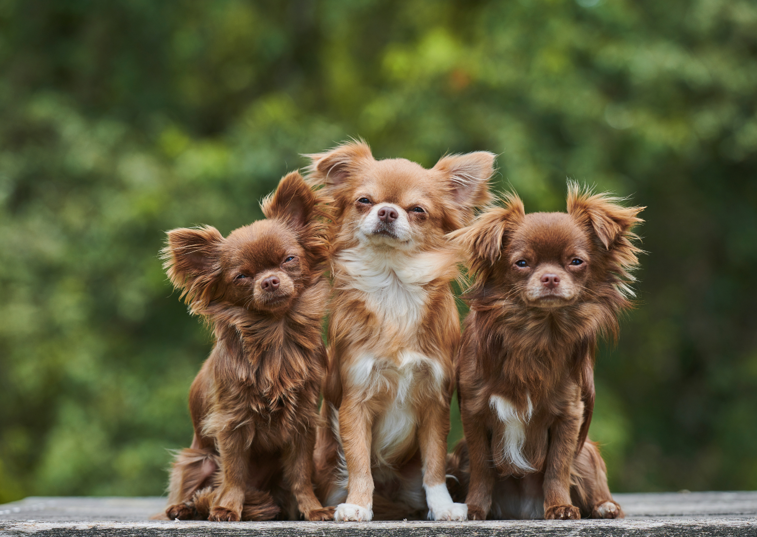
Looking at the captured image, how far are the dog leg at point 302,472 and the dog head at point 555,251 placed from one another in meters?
1.20

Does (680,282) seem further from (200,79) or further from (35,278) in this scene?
(35,278)

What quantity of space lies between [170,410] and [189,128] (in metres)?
4.51

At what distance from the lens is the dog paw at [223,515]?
3727 mm

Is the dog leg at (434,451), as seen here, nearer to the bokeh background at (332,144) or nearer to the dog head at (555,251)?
the dog head at (555,251)

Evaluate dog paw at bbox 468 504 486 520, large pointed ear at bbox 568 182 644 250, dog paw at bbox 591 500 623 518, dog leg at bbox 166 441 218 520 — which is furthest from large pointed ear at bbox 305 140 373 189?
dog paw at bbox 591 500 623 518

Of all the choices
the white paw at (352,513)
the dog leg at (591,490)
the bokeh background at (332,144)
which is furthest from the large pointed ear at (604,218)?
the bokeh background at (332,144)

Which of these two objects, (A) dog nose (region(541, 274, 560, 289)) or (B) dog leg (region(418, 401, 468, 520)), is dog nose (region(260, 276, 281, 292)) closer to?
(B) dog leg (region(418, 401, 468, 520))

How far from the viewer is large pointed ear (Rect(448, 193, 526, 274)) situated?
3859mm

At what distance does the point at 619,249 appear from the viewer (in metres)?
3.93

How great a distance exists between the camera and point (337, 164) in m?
4.44

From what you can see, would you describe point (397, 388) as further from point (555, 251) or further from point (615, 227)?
point (615, 227)

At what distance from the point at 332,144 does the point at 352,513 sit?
233 inches

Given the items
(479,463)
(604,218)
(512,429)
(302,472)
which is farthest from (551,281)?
(302,472)

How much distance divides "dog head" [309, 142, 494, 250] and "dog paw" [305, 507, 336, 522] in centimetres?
137
